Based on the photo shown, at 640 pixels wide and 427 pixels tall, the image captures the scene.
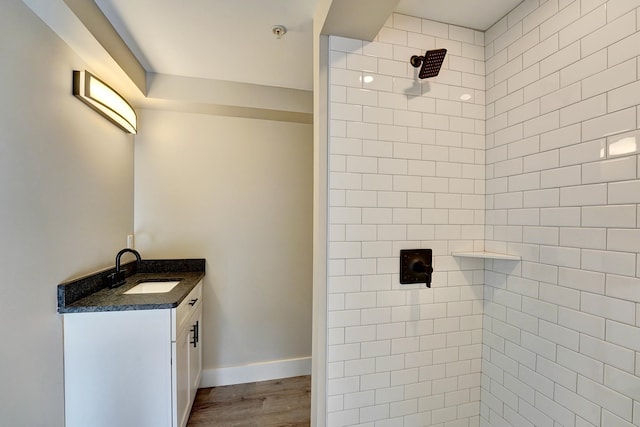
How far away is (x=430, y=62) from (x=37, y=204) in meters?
1.92

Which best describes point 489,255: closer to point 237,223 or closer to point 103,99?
point 237,223

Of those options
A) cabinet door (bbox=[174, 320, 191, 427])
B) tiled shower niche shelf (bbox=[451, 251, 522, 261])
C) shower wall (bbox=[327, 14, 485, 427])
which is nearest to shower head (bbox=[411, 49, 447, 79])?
shower wall (bbox=[327, 14, 485, 427])

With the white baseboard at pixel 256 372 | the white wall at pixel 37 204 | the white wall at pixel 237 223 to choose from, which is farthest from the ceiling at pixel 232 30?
the white baseboard at pixel 256 372

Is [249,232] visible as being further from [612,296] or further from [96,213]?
[612,296]

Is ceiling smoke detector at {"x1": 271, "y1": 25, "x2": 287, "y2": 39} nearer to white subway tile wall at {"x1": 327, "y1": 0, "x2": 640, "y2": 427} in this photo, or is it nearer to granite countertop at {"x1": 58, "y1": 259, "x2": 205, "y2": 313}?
white subway tile wall at {"x1": 327, "y1": 0, "x2": 640, "y2": 427}

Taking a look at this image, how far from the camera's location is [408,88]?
1351mm

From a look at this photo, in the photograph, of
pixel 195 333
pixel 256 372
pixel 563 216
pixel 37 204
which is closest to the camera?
pixel 563 216

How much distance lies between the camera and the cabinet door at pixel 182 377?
153 cm

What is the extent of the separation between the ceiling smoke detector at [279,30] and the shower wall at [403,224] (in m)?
0.47

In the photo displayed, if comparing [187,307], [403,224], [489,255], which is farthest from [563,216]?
[187,307]

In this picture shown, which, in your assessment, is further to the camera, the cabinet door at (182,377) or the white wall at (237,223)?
the white wall at (237,223)

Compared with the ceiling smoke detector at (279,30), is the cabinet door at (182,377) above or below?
below

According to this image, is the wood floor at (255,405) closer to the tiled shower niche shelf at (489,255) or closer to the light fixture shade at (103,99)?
the tiled shower niche shelf at (489,255)

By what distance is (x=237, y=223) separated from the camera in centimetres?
243
